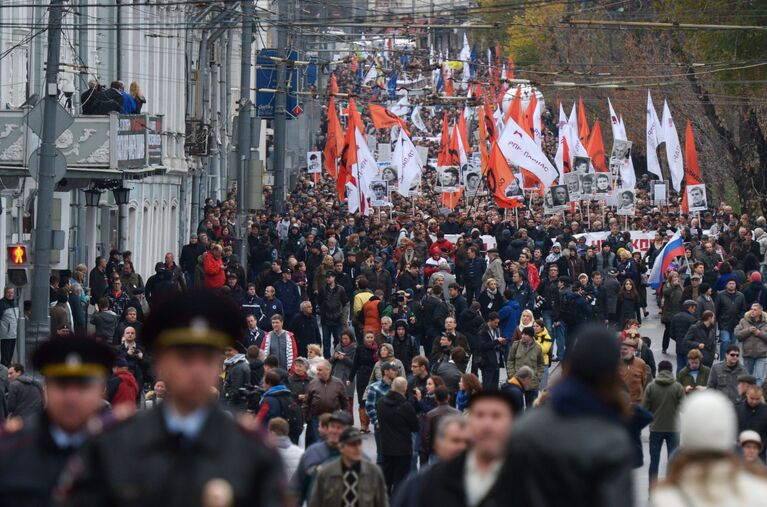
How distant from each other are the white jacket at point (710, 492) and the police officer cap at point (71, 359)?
5.14 feet

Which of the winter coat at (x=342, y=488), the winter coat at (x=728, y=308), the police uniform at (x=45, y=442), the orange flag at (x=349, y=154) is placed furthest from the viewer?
the orange flag at (x=349, y=154)

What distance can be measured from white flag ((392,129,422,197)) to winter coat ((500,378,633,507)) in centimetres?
4302

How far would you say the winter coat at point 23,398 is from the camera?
1711cm

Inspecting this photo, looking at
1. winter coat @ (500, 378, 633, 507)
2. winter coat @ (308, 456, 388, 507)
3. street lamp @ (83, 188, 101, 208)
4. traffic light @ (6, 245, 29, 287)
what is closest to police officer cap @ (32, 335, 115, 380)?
winter coat @ (500, 378, 633, 507)

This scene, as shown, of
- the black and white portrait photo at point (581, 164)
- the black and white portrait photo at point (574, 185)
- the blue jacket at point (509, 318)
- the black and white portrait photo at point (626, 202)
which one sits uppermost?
the black and white portrait photo at point (581, 164)

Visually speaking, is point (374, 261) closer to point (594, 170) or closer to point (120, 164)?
point (120, 164)

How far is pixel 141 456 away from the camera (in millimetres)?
4816

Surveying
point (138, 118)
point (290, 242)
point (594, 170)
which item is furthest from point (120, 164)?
point (594, 170)

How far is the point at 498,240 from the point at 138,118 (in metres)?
9.25

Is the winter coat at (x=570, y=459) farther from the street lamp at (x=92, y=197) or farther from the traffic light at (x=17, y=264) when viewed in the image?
the street lamp at (x=92, y=197)

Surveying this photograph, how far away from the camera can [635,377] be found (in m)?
19.9

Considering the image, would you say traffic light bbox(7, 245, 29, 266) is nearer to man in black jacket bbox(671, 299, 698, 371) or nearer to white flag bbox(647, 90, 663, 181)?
man in black jacket bbox(671, 299, 698, 371)

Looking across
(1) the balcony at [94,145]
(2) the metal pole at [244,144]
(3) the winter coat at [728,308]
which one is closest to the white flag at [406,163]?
(2) the metal pole at [244,144]

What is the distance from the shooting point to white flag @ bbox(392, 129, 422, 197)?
48281 mm
